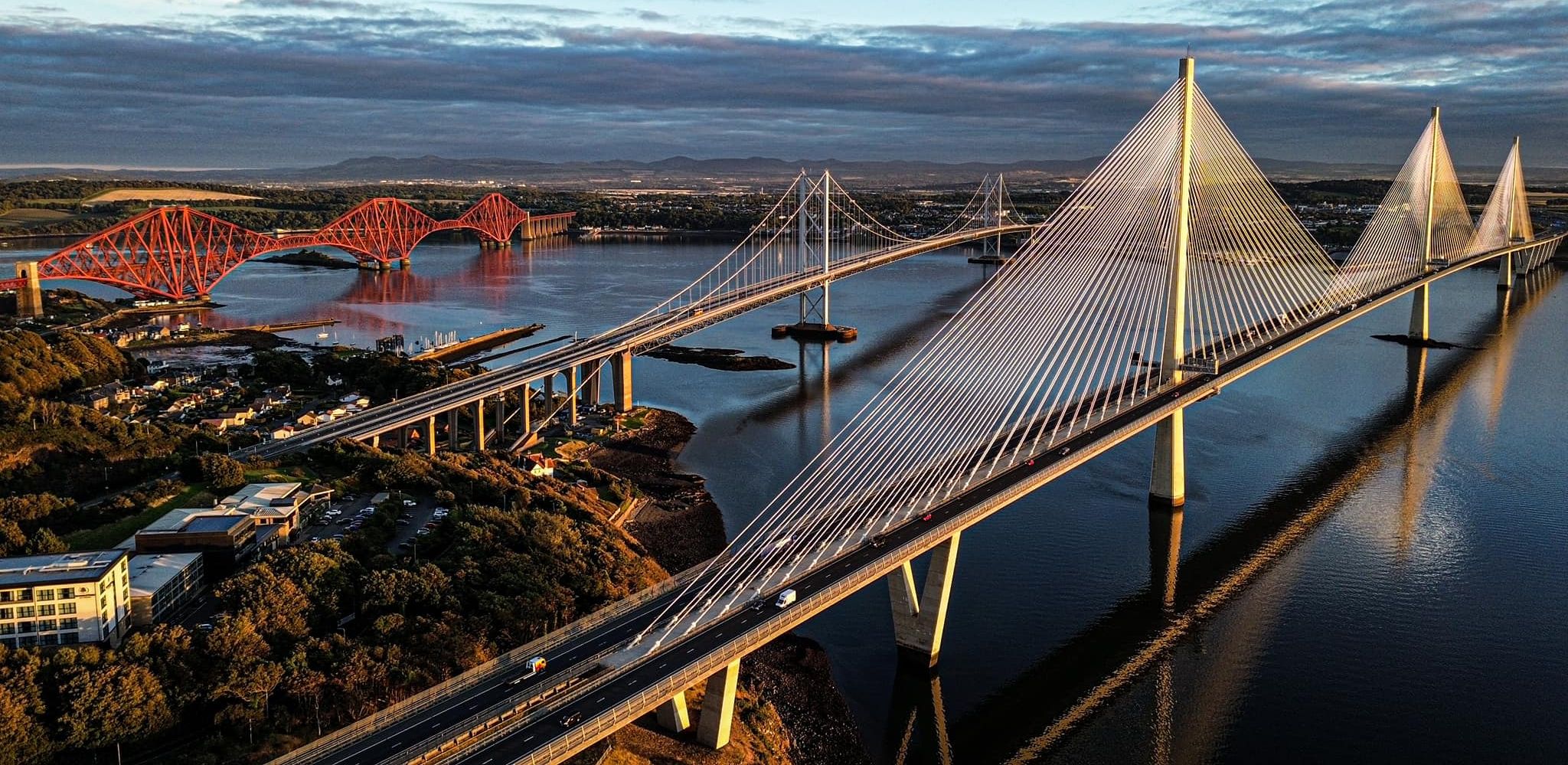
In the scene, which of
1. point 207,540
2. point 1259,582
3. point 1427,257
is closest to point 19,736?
point 207,540

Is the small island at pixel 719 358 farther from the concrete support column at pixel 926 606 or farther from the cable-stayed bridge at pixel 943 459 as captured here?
the concrete support column at pixel 926 606

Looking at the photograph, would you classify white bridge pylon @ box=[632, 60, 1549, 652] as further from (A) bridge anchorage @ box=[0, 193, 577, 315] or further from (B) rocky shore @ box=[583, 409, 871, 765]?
(A) bridge anchorage @ box=[0, 193, 577, 315]

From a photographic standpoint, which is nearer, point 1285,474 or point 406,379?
point 1285,474

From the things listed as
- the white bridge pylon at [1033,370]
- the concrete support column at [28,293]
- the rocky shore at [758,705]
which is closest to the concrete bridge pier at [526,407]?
the rocky shore at [758,705]

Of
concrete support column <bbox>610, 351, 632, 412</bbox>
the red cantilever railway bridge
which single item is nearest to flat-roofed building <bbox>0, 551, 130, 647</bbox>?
concrete support column <bbox>610, 351, 632, 412</bbox>

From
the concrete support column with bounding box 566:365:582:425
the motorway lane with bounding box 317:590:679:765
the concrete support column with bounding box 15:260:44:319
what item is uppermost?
the concrete support column with bounding box 15:260:44:319

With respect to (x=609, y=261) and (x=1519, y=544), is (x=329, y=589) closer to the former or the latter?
(x=1519, y=544)

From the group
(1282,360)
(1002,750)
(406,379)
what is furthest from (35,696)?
(1282,360)

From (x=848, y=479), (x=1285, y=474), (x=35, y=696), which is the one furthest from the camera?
A: (x=1285, y=474)
